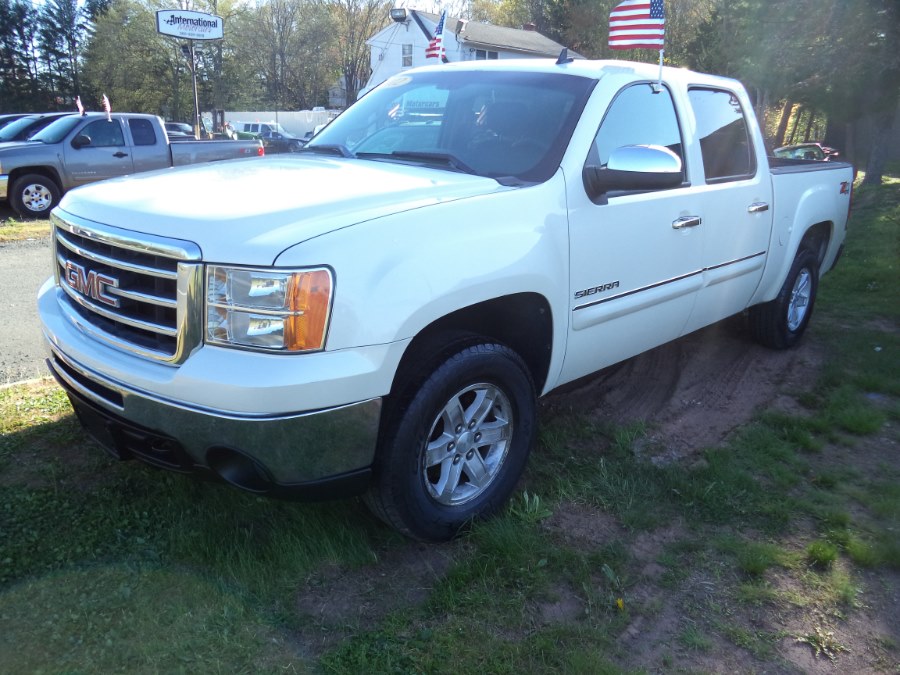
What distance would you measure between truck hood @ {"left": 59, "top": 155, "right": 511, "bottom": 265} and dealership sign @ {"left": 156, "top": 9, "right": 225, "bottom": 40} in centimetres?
1882

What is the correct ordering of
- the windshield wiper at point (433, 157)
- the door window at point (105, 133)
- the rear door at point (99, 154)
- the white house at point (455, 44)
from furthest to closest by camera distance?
the white house at point (455, 44) → the door window at point (105, 133) → the rear door at point (99, 154) → the windshield wiper at point (433, 157)

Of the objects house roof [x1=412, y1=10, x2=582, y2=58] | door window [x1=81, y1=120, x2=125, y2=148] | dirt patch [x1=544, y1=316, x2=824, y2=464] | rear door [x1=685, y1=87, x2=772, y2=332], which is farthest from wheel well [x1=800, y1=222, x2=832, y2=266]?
house roof [x1=412, y1=10, x2=582, y2=58]

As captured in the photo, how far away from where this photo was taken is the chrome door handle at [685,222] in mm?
3925

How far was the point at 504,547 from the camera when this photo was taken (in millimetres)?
3057

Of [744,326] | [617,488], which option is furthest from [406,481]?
[744,326]

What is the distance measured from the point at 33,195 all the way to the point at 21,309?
22.4 feet

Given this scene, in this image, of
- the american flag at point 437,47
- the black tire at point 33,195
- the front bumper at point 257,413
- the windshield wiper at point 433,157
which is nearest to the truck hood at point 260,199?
the windshield wiper at point 433,157

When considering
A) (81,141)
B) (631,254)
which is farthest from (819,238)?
(81,141)

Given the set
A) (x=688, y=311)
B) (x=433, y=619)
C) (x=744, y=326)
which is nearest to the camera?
(x=433, y=619)

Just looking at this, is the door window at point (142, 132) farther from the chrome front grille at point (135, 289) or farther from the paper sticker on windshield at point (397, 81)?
the chrome front grille at point (135, 289)

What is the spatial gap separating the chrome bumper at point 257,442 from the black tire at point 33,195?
1116 centimetres

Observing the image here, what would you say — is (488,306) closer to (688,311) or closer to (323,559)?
(323,559)

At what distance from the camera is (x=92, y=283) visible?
2910 mm

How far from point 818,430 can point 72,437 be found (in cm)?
417
